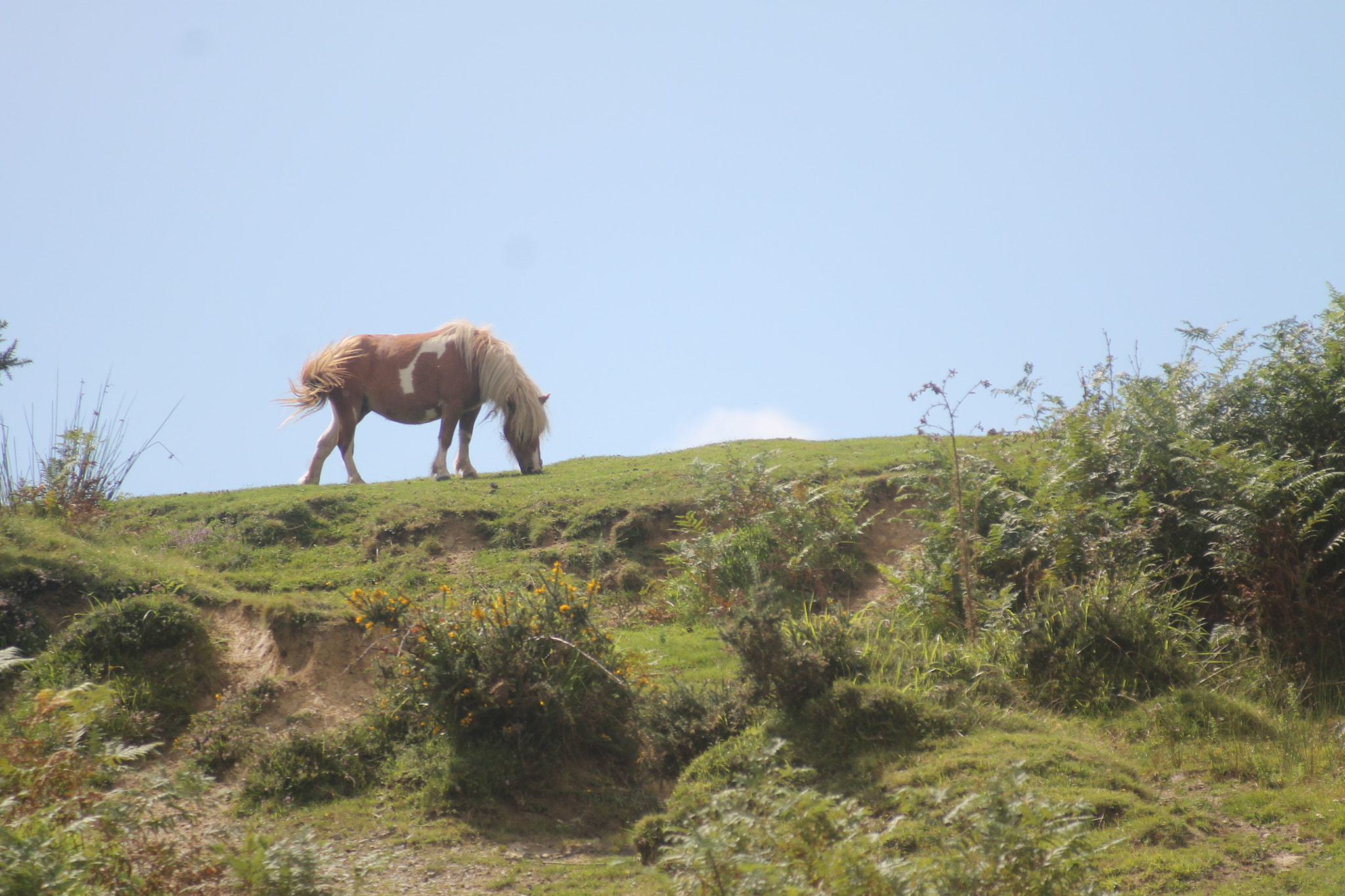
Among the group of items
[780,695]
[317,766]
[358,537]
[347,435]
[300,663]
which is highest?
[347,435]

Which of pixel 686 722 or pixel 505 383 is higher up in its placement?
pixel 505 383

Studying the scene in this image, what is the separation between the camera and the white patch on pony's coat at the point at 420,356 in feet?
61.3

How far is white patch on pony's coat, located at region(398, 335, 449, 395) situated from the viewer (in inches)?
736

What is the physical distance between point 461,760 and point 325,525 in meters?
6.85

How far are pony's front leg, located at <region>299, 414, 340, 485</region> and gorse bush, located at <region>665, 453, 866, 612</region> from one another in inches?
337

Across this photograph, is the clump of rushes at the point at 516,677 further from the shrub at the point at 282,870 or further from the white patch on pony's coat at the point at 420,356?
the white patch on pony's coat at the point at 420,356

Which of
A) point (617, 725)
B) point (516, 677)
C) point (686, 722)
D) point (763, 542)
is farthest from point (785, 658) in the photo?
point (763, 542)

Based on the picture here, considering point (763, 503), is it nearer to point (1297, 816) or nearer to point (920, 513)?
point (920, 513)

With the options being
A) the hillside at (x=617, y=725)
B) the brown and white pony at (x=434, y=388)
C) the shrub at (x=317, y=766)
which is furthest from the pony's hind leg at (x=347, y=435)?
the shrub at (x=317, y=766)

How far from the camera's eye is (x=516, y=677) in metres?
7.86

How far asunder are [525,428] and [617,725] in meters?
11.1

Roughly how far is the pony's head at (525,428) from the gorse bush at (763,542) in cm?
683

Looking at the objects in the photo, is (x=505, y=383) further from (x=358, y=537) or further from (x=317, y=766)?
(x=317, y=766)

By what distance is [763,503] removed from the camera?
11953 millimetres
